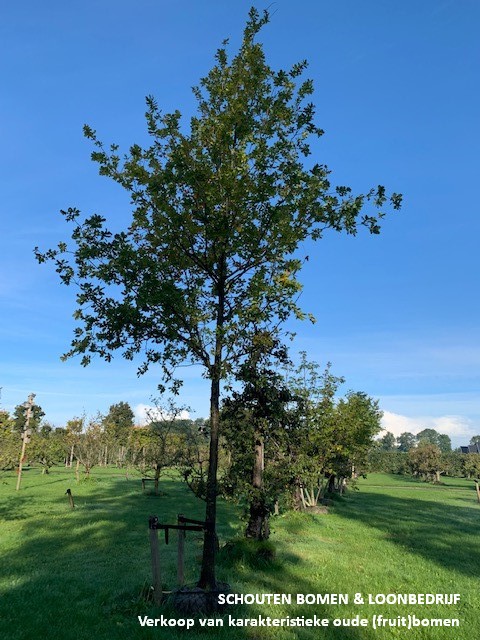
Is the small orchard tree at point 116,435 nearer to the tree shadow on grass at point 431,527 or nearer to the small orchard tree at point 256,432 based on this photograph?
the tree shadow on grass at point 431,527

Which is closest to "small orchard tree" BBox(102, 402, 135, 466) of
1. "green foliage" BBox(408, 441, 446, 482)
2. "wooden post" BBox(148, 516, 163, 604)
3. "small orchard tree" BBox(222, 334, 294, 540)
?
"small orchard tree" BBox(222, 334, 294, 540)

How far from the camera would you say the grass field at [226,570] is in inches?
363

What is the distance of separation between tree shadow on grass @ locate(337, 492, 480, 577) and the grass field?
0.40ft

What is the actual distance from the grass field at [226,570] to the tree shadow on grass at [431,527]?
0.40 feet

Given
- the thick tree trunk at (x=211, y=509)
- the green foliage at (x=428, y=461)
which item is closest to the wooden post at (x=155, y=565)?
the thick tree trunk at (x=211, y=509)

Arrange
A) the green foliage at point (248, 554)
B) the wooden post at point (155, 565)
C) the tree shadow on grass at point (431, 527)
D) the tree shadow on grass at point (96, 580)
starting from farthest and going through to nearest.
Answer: the tree shadow on grass at point (431, 527) → the green foliage at point (248, 554) → the wooden post at point (155, 565) → the tree shadow on grass at point (96, 580)

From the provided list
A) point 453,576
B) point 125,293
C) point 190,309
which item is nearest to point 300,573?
point 453,576

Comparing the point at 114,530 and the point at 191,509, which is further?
the point at 191,509

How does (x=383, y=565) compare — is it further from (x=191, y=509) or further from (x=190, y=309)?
(x=191, y=509)

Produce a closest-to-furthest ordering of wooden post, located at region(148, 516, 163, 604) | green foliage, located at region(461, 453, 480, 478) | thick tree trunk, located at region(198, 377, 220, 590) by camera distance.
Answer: wooden post, located at region(148, 516, 163, 604) < thick tree trunk, located at region(198, 377, 220, 590) < green foliage, located at region(461, 453, 480, 478)

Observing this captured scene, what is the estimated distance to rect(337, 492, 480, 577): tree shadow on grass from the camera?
64.3ft

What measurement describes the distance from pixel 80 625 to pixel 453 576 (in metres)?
13.6

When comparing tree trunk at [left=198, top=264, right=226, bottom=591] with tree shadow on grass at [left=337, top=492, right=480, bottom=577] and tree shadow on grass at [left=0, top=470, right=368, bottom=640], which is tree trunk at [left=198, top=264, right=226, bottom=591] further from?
tree shadow on grass at [left=337, top=492, right=480, bottom=577]

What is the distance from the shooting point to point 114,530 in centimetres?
2105
